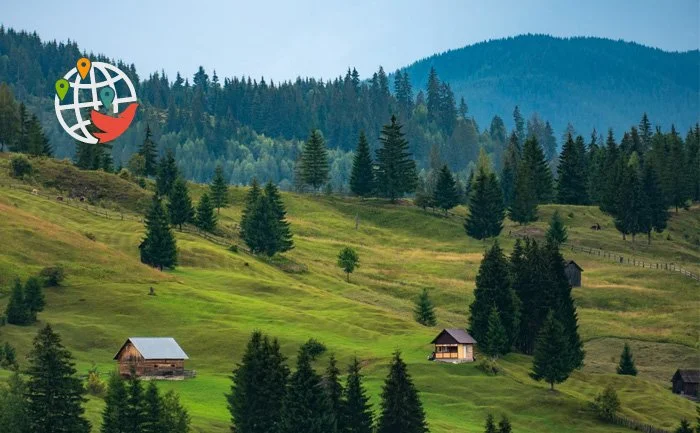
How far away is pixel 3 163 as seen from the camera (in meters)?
192

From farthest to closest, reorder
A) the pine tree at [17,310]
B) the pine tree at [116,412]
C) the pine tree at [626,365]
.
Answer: the pine tree at [626,365], the pine tree at [17,310], the pine tree at [116,412]

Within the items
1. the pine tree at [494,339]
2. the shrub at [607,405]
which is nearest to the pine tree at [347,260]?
the pine tree at [494,339]

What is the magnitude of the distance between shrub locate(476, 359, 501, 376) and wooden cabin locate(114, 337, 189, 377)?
2518 cm

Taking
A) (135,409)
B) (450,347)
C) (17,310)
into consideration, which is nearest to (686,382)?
(450,347)

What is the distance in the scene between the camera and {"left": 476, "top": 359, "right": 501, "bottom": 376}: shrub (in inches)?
4441

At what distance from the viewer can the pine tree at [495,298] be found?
125m

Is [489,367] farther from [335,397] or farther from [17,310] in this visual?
[17,310]

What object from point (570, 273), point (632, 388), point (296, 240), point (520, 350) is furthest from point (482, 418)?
point (296, 240)

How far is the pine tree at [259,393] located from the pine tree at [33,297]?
1396 inches

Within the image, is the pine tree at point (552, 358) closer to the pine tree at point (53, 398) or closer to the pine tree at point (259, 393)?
the pine tree at point (259, 393)

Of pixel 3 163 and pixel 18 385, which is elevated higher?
pixel 3 163

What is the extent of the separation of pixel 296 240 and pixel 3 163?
1786 inches

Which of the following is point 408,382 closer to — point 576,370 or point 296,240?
point 576,370

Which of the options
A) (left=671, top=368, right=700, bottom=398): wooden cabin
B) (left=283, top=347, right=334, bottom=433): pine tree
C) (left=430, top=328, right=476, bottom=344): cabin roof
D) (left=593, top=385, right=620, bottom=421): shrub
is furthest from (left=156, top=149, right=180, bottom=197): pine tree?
(left=283, top=347, right=334, bottom=433): pine tree
